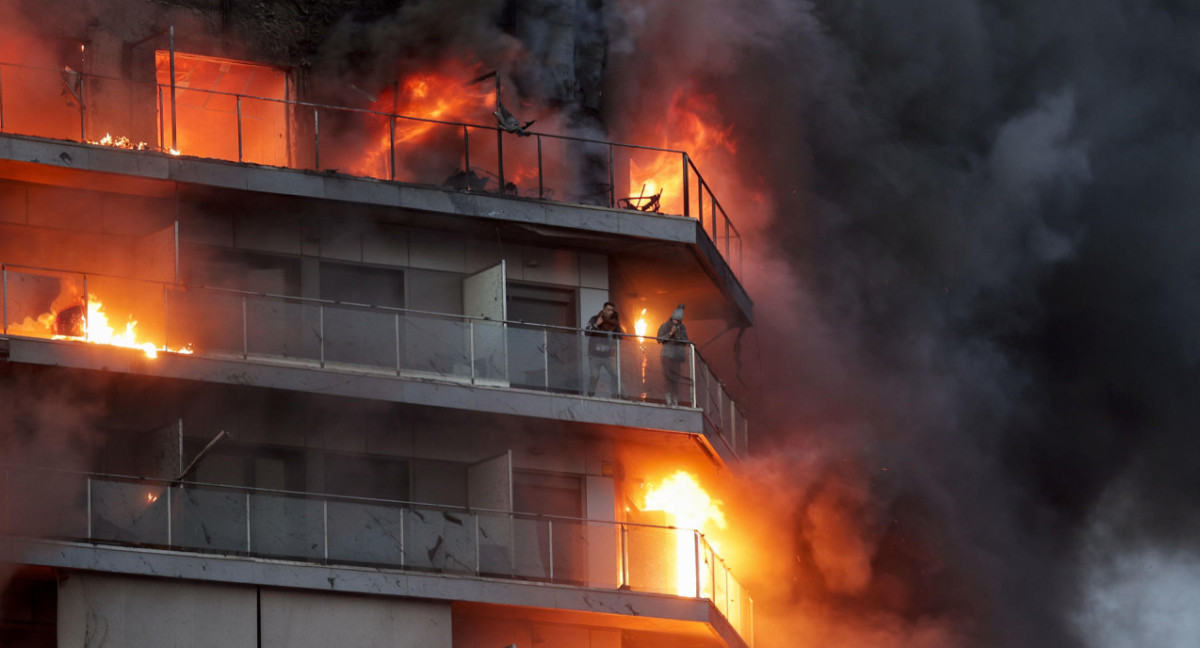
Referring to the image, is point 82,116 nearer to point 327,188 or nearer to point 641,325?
point 327,188

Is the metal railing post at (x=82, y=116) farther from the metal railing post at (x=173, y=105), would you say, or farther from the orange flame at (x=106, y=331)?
the orange flame at (x=106, y=331)

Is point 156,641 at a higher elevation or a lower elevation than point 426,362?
lower

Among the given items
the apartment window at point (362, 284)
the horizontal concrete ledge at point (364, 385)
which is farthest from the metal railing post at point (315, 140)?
the horizontal concrete ledge at point (364, 385)

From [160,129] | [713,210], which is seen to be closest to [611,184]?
[713,210]

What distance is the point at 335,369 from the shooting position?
3828cm

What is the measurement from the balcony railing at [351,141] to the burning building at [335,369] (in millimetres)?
62

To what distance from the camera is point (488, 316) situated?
40.4m

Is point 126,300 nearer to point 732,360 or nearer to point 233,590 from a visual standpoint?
point 233,590

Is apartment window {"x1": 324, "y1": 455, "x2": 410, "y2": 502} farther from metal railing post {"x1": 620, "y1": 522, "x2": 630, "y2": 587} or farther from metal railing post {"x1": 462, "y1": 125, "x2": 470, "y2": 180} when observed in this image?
metal railing post {"x1": 462, "y1": 125, "x2": 470, "y2": 180}

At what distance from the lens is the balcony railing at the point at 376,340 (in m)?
37.0

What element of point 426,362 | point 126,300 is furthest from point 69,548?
point 426,362

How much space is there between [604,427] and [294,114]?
24.9 feet

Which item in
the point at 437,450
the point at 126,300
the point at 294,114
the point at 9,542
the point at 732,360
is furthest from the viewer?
the point at 732,360

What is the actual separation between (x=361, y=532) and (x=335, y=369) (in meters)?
2.71
